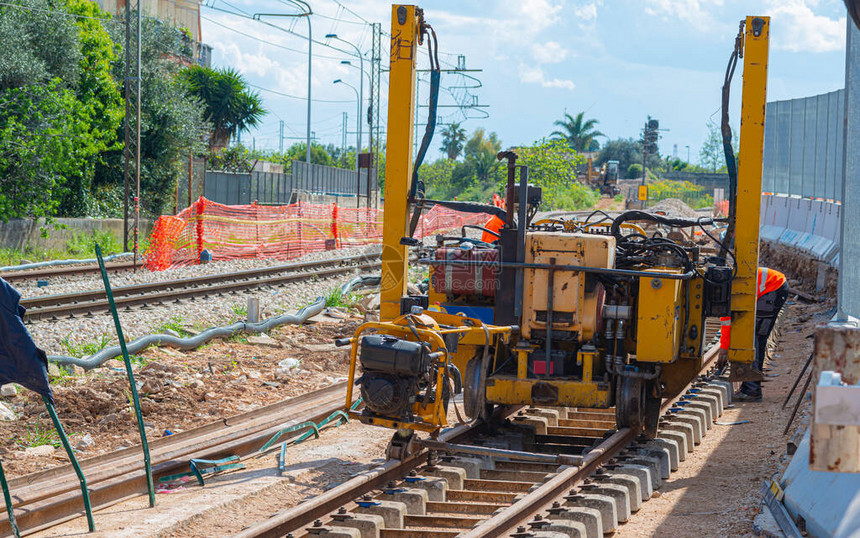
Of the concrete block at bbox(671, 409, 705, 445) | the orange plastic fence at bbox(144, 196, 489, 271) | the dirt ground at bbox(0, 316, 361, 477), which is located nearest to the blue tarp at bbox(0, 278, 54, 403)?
the dirt ground at bbox(0, 316, 361, 477)

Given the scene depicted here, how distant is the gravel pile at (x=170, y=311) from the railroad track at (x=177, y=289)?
11.1 inches

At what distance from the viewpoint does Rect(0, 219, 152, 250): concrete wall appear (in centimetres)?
2695

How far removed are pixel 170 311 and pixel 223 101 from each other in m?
40.5

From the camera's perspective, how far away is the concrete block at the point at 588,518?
19.9 ft

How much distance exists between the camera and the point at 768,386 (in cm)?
1257

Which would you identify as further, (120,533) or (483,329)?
(483,329)

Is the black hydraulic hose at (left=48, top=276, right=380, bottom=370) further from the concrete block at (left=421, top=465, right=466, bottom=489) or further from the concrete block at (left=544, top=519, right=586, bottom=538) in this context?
the concrete block at (left=544, top=519, right=586, bottom=538)

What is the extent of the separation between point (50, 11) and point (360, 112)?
27.8 m

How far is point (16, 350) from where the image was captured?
6141 millimetres

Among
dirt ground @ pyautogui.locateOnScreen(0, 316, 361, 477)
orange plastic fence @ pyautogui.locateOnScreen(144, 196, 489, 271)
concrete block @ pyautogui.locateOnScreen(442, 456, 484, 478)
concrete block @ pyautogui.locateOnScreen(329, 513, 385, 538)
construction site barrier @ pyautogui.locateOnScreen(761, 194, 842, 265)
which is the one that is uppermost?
construction site barrier @ pyautogui.locateOnScreen(761, 194, 842, 265)

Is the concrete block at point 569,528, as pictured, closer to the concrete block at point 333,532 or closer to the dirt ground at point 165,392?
the concrete block at point 333,532

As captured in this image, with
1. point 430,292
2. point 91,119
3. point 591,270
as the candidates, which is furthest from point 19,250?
point 591,270

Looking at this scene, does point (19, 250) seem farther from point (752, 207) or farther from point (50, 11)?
point (752, 207)

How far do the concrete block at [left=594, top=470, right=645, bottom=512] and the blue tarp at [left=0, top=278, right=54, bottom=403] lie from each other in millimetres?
4130
